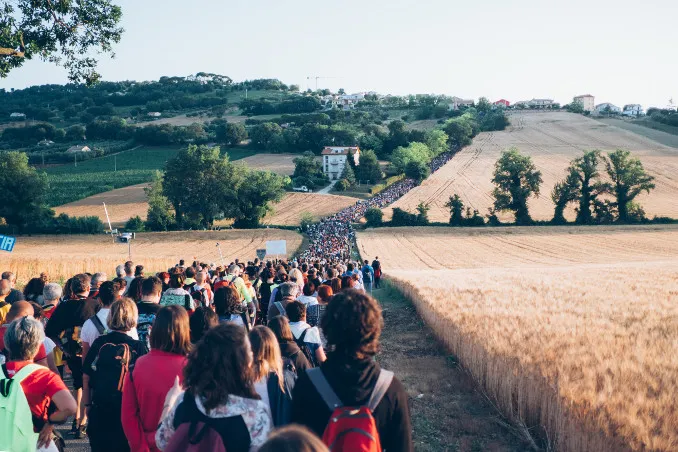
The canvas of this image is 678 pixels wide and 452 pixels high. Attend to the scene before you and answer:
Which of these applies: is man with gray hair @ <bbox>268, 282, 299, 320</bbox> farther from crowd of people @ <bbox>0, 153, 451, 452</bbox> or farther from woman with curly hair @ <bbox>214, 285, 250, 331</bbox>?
crowd of people @ <bbox>0, 153, 451, 452</bbox>

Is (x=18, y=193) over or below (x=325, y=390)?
below

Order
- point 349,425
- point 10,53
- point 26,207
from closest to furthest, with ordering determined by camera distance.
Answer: point 349,425 < point 10,53 < point 26,207

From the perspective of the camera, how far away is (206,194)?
6725 cm

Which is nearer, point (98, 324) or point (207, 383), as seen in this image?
point (207, 383)

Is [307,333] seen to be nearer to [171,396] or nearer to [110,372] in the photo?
[110,372]

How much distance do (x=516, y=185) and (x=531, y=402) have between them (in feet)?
205

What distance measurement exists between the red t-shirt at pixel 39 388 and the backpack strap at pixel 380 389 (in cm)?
245

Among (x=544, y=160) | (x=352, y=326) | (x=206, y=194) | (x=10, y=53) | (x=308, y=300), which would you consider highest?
(x=10, y=53)

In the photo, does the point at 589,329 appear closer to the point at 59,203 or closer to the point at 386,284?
the point at 386,284

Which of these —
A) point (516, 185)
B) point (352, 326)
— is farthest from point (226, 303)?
point (516, 185)

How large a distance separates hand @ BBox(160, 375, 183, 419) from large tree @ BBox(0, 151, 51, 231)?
6158 centimetres

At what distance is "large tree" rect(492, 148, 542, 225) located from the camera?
6594cm

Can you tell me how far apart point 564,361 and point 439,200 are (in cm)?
7220

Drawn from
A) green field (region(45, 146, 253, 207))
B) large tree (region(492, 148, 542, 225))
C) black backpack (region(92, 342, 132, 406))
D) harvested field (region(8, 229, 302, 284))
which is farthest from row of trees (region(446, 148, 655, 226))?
black backpack (region(92, 342, 132, 406))
